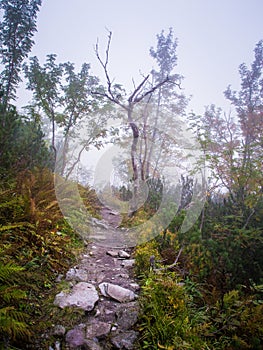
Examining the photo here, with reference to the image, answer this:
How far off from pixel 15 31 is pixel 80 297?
11.2m

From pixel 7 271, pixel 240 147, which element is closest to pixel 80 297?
pixel 7 271

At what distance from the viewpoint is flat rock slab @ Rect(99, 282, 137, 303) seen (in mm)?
2752

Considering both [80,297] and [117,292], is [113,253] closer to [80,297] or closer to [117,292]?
[117,292]

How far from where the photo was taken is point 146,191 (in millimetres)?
7902

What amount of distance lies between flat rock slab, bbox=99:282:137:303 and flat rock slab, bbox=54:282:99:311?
0.15 metres

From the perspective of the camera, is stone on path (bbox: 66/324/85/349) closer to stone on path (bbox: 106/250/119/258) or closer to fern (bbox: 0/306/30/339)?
fern (bbox: 0/306/30/339)

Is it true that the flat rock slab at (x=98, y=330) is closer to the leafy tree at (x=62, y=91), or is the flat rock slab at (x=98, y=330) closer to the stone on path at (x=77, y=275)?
the stone on path at (x=77, y=275)

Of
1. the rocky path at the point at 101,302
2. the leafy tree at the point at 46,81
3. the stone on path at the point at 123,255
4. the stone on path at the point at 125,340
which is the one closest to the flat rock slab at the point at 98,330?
the rocky path at the point at 101,302

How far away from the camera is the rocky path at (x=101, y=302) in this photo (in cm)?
201

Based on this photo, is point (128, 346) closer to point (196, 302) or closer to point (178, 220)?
point (196, 302)

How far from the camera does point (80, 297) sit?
2568 mm

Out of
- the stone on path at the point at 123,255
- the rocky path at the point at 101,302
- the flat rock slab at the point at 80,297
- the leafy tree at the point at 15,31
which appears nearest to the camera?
the rocky path at the point at 101,302

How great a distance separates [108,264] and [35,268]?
144 cm

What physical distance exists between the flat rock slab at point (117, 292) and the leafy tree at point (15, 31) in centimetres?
929
